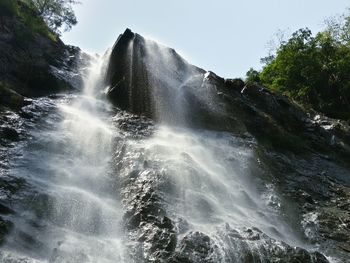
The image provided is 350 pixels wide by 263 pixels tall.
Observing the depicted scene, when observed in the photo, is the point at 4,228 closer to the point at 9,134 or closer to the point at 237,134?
the point at 9,134

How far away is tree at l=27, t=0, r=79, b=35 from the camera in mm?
39781

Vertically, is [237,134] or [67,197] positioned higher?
[237,134]

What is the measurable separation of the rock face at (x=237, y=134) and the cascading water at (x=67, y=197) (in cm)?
70

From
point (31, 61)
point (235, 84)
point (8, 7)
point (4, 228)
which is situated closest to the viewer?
point (4, 228)

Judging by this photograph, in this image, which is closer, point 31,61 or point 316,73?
point 31,61

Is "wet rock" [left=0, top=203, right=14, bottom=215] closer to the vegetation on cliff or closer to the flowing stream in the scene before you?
the flowing stream

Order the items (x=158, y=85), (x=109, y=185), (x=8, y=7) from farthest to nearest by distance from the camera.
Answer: (x=8, y=7) < (x=158, y=85) < (x=109, y=185)

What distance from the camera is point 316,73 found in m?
33.4

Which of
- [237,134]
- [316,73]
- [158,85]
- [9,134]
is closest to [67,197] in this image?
[9,134]

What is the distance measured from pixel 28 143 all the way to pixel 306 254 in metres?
9.32

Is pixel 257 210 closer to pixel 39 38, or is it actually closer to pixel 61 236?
pixel 61 236

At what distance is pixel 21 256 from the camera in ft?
29.6

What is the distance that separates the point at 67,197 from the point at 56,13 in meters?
34.0

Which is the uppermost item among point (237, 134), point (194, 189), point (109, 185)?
point (237, 134)
